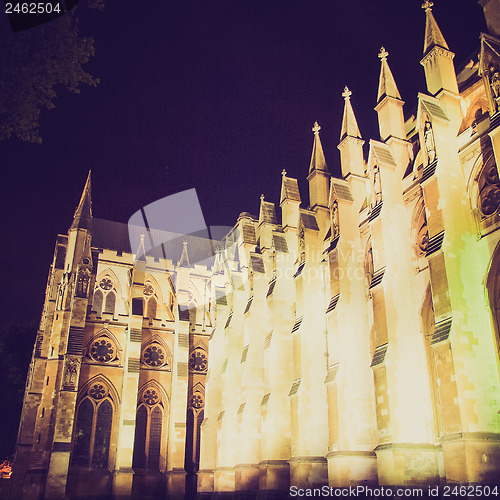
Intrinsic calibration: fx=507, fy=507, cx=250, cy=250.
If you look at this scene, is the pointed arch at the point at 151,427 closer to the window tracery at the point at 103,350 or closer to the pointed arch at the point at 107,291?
the window tracery at the point at 103,350

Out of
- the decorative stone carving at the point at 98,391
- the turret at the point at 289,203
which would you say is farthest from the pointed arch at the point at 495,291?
the decorative stone carving at the point at 98,391

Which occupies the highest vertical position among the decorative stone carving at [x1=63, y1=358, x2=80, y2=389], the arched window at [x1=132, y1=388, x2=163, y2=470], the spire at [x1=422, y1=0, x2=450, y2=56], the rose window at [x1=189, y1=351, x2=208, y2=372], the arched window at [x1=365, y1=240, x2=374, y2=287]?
the spire at [x1=422, y1=0, x2=450, y2=56]

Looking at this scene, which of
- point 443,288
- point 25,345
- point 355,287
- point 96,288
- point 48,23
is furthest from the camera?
point 25,345

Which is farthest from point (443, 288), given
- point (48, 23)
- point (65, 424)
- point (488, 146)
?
point (65, 424)

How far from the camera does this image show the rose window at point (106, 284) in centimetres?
3291

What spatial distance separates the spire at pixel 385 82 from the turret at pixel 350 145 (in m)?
2.33

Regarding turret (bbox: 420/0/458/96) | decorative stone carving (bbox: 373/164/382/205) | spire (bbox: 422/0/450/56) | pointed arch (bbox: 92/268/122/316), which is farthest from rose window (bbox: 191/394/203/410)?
spire (bbox: 422/0/450/56)

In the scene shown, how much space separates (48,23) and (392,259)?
11852 mm

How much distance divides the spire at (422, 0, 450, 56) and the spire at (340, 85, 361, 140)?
5252 millimetres

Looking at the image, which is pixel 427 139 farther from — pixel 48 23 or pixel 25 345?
pixel 25 345

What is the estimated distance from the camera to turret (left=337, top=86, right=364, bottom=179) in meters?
21.6

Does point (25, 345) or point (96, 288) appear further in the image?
point (25, 345)

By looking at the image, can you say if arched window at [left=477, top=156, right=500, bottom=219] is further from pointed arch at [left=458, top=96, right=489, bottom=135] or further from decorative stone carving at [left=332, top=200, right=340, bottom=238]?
decorative stone carving at [left=332, top=200, right=340, bottom=238]

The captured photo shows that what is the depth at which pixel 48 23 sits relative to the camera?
11.2 meters
